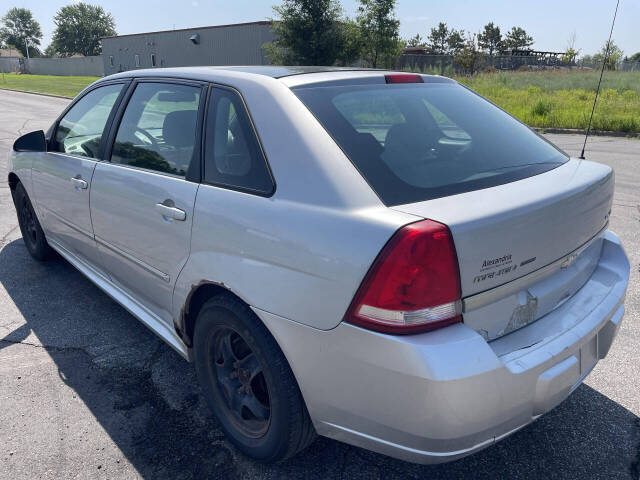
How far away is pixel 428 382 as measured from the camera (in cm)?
162

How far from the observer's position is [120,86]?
3260mm

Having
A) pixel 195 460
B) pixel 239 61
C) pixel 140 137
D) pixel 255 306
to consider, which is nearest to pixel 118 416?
pixel 195 460

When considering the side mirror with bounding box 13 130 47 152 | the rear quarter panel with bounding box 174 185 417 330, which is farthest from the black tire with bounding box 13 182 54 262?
the rear quarter panel with bounding box 174 185 417 330

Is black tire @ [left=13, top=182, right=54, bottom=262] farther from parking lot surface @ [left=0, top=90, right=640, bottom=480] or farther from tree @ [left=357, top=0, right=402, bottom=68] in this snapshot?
tree @ [left=357, top=0, right=402, bottom=68]

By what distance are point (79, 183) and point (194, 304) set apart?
1.44m

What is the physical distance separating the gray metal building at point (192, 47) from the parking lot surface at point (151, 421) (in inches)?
1295

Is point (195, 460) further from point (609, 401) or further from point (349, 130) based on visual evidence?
point (609, 401)

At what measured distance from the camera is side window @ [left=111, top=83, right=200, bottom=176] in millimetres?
2586

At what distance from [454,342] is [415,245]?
338mm

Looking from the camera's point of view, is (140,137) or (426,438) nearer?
(426,438)

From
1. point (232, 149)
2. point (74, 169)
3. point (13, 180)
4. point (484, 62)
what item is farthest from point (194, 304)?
point (484, 62)

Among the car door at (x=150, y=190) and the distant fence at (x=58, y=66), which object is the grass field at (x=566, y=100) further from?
the distant fence at (x=58, y=66)

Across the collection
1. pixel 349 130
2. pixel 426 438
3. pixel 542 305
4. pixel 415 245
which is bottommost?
pixel 426 438

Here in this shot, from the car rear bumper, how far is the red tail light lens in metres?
1.33
